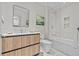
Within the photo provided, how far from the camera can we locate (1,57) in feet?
6.92

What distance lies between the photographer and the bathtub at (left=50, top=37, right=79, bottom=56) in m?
2.27

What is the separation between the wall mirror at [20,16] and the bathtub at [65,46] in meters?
0.67

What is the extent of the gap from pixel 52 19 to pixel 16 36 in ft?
2.55

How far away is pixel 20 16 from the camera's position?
2277 millimetres

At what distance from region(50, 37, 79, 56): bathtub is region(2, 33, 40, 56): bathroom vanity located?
1.19 feet

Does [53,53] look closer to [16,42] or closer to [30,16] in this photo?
[16,42]

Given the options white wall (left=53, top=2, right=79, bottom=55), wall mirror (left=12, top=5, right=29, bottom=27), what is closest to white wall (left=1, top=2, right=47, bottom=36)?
wall mirror (left=12, top=5, right=29, bottom=27)

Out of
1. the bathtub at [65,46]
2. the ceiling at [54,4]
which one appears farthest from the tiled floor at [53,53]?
the ceiling at [54,4]

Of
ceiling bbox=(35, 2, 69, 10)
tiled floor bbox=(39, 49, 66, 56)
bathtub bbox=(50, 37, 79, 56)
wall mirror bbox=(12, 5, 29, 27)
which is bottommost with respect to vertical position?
tiled floor bbox=(39, 49, 66, 56)

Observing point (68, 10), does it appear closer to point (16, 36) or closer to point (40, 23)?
point (40, 23)

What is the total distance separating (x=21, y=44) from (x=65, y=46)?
861mm

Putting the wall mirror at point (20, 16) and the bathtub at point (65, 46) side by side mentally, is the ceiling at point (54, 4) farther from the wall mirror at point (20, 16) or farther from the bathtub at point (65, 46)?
the bathtub at point (65, 46)

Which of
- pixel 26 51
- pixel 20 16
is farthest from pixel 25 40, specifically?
pixel 20 16

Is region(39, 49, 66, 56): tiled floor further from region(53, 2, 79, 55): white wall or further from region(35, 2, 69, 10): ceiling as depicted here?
region(35, 2, 69, 10): ceiling
